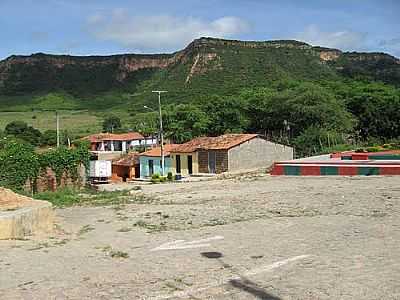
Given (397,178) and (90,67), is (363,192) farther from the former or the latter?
(90,67)

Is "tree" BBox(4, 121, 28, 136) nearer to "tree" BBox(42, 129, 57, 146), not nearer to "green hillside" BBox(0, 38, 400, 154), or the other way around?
"tree" BBox(42, 129, 57, 146)

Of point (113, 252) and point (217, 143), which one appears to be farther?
point (217, 143)

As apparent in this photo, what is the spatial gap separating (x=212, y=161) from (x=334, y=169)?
1313 centimetres

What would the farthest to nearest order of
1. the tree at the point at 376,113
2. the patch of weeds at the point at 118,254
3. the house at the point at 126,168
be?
1. the tree at the point at 376,113
2. the house at the point at 126,168
3. the patch of weeds at the point at 118,254

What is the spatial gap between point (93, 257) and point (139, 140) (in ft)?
200

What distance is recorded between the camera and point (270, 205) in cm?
1986

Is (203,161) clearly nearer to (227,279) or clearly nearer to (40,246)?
(40,246)

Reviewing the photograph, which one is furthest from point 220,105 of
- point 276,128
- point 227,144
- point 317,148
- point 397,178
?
point 397,178

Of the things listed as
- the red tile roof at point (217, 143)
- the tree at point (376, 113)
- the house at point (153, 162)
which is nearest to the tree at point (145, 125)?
the house at point (153, 162)

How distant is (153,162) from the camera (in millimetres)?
49312

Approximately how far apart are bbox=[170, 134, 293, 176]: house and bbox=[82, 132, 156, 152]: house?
23596 millimetres

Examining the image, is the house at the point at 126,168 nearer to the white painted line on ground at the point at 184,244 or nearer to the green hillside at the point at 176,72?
the green hillside at the point at 176,72

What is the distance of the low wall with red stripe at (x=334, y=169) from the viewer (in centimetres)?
3067

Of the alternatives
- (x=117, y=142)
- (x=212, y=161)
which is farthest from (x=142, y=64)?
(x=212, y=161)
